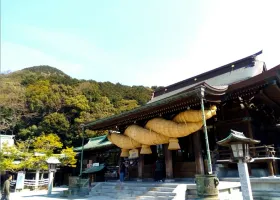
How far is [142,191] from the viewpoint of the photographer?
32.8 ft

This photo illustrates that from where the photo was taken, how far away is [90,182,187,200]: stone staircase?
8.46 metres

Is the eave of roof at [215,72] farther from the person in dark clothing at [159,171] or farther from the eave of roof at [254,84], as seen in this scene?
the person in dark clothing at [159,171]

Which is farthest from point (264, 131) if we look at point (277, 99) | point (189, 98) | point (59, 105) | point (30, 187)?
point (59, 105)

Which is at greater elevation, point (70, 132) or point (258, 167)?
point (70, 132)

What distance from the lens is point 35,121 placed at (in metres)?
38.9

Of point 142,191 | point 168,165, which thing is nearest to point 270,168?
point 168,165

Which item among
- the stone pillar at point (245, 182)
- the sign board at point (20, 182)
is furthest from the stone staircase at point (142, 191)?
the sign board at point (20, 182)

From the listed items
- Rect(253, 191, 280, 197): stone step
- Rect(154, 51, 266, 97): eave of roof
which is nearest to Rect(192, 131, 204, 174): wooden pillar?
Rect(253, 191, 280, 197): stone step

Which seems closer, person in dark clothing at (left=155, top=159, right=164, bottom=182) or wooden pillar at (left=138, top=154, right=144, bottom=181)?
Answer: person in dark clothing at (left=155, top=159, right=164, bottom=182)

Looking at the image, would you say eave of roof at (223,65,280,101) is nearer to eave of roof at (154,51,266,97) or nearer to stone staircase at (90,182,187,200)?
stone staircase at (90,182,187,200)

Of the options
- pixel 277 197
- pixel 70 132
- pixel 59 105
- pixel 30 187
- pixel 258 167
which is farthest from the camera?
pixel 59 105

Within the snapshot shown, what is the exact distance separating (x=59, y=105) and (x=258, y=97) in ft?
121

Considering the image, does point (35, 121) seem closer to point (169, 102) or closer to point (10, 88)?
point (10, 88)

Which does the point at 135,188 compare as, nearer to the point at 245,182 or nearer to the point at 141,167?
the point at 141,167
